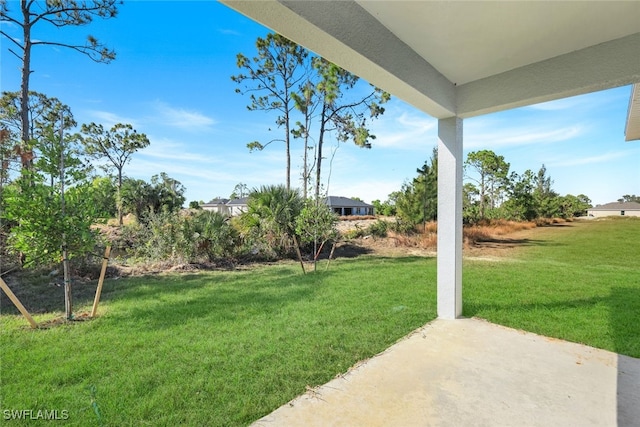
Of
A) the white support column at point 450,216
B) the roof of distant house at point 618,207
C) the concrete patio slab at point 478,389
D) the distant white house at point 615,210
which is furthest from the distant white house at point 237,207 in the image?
the roof of distant house at point 618,207

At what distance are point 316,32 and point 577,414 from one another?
2.87 m

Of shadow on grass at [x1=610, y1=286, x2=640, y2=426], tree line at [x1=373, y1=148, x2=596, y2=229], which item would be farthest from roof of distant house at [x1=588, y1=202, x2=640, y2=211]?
shadow on grass at [x1=610, y1=286, x2=640, y2=426]

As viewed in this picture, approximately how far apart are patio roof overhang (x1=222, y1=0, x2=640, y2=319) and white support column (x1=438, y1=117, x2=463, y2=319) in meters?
0.01

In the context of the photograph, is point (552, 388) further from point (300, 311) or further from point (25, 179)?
point (25, 179)

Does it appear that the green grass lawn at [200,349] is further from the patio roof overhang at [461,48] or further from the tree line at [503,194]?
the tree line at [503,194]

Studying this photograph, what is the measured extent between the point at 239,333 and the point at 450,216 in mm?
2762

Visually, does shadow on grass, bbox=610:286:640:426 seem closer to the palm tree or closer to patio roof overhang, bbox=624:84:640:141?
patio roof overhang, bbox=624:84:640:141

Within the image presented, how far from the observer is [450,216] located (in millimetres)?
3273

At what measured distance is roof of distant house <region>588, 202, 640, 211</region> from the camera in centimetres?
4295

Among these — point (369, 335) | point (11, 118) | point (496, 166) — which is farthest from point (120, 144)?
point (496, 166)

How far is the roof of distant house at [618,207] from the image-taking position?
141 feet

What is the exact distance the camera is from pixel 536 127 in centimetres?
1217

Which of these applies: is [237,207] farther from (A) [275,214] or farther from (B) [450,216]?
(B) [450,216]

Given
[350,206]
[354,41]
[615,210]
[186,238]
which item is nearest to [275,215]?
[186,238]
